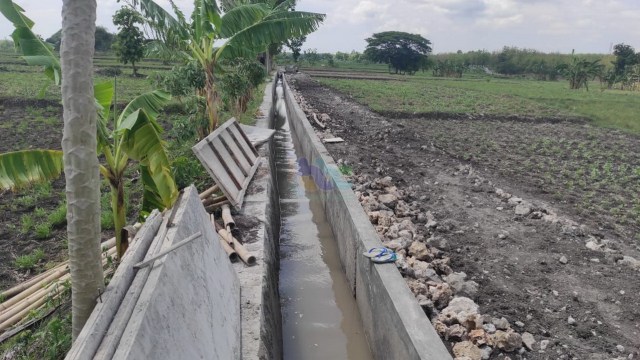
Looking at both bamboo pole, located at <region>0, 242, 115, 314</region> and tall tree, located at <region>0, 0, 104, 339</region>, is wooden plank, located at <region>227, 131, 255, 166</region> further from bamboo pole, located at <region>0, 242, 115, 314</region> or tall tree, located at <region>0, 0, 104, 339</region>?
tall tree, located at <region>0, 0, 104, 339</region>

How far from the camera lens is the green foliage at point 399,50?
6256cm

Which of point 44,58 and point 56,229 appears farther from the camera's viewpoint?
point 56,229

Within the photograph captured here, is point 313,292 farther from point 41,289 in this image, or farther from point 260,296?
point 41,289

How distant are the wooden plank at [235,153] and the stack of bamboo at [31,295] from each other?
3.31 metres

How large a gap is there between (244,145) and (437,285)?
16.1 feet

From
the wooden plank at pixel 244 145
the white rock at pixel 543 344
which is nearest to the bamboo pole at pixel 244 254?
the white rock at pixel 543 344

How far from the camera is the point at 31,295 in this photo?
3.47m

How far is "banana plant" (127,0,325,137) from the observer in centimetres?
720

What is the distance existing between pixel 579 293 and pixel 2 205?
23.5ft

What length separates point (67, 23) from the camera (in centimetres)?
201

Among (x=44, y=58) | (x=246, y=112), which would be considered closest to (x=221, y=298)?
(x=44, y=58)

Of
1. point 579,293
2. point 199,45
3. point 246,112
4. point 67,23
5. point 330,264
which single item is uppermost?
point 199,45

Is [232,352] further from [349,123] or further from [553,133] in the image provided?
[553,133]

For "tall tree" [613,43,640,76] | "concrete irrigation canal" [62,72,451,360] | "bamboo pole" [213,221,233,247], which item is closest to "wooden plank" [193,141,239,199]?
"concrete irrigation canal" [62,72,451,360]
